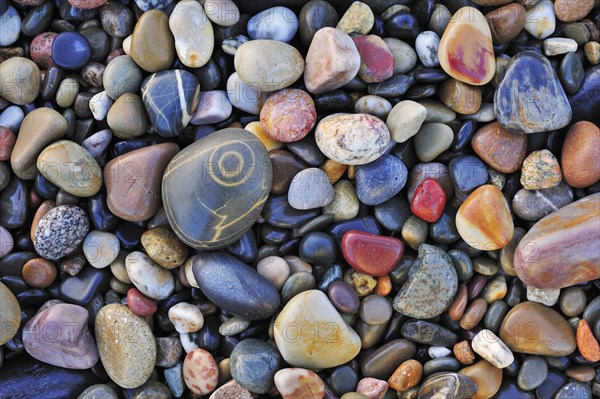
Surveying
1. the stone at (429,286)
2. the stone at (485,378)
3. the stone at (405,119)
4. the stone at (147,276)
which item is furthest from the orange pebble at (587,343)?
the stone at (147,276)

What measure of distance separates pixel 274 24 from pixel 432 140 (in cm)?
63

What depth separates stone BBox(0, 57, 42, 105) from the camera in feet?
6.31

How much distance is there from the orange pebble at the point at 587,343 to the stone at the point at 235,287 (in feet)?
3.03

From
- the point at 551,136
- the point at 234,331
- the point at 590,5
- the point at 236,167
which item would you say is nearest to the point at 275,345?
the point at 234,331

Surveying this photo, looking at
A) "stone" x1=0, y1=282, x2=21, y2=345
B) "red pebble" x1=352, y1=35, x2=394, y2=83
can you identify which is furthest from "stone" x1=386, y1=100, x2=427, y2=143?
"stone" x1=0, y1=282, x2=21, y2=345

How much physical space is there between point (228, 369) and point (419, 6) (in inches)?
52.2

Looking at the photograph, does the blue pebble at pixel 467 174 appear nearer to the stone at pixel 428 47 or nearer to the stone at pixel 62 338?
the stone at pixel 428 47

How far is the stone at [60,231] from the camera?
180 cm

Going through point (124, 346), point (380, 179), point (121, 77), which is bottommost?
point (124, 346)

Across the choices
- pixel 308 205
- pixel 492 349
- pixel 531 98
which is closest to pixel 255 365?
pixel 308 205

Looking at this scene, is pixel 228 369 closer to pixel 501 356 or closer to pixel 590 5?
pixel 501 356

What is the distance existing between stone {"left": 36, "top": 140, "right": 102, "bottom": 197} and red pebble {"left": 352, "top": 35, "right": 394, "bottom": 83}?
90 cm

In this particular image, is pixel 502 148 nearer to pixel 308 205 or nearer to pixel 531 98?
pixel 531 98

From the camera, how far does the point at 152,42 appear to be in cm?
185
